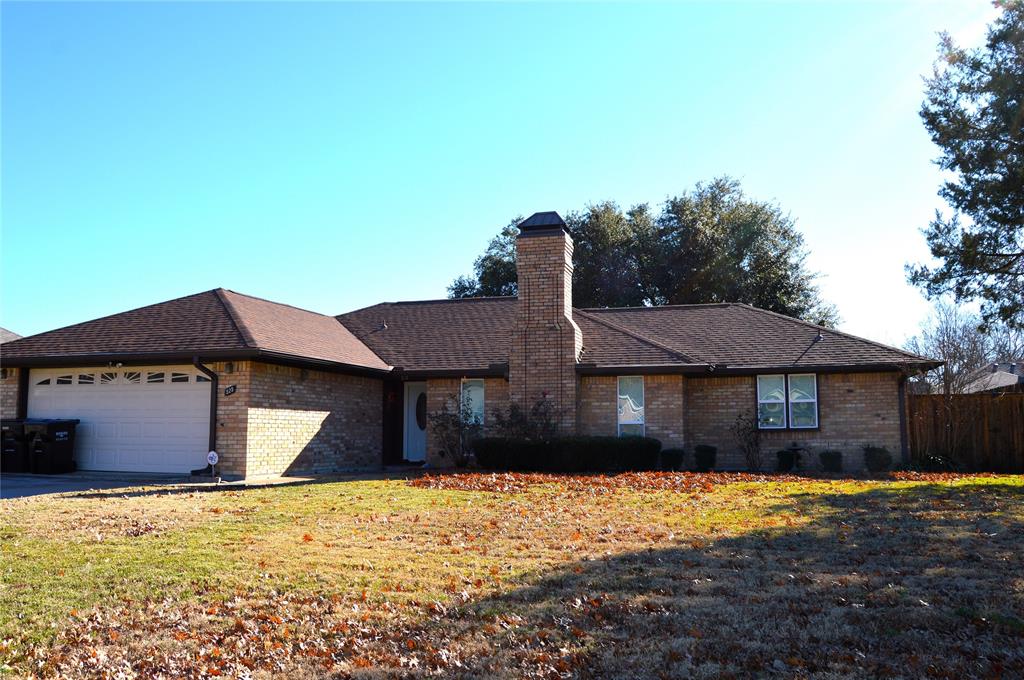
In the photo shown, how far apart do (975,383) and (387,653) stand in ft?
119

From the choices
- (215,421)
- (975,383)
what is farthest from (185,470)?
(975,383)

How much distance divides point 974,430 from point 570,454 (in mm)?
10188

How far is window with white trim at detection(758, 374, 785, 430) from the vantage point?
1852cm

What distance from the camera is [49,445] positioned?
16.3 metres

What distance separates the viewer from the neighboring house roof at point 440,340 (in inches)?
656

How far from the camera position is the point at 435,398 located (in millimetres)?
19438

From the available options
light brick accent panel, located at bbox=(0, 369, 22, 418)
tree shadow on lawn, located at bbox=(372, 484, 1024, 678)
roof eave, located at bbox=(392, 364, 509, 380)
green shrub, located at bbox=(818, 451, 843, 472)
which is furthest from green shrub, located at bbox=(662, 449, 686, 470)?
light brick accent panel, located at bbox=(0, 369, 22, 418)

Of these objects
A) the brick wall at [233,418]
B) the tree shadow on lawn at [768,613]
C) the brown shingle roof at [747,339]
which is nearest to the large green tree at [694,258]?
the brown shingle roof at [747,339]

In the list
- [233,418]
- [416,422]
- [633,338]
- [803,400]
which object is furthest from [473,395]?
[803,400]

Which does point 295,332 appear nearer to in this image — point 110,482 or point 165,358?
point 165,358

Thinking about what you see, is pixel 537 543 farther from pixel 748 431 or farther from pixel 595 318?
pixel 595 318

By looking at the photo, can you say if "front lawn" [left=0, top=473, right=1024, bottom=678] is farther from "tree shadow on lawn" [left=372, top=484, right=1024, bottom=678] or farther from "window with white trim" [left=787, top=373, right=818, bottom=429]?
"window with white trim" [left=787, top=373, right=818, bottom=429]

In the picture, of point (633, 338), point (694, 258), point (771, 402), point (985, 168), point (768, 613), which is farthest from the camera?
point (694, 258)

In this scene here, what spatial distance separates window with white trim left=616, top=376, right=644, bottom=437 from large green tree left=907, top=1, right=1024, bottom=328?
246 inches
